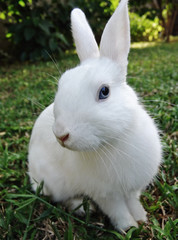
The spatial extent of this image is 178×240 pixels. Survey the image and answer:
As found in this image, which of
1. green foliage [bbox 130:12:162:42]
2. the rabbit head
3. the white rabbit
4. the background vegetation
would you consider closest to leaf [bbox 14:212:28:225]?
the white rabbit

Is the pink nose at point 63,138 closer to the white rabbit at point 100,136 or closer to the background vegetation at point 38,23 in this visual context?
the white rabbit at point 100,136

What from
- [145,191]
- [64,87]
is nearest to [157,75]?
[145,191]

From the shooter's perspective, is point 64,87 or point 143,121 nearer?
point 64,87

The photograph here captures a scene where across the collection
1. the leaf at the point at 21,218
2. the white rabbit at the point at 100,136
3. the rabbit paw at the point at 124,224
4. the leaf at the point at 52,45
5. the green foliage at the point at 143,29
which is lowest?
the green foliage at the point at 143,29

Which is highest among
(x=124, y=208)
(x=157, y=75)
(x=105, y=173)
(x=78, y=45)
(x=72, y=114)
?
(x=78, y=45)

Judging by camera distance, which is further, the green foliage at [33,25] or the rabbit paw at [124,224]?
the green foliage at [33,25]

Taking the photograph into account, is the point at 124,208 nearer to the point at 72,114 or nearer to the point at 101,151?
the point at 101,151

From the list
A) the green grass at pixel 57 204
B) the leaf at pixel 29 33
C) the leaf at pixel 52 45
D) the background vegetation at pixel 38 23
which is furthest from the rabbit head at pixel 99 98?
the leaf at pixel 52 45

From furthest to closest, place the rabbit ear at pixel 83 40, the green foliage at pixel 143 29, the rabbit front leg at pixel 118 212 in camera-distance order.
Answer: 1. the green foliage at pixel 143 29
2. the rabbit front leg at pixel 118 212
3. the rabbit ear at pixel 83 40
